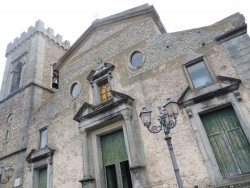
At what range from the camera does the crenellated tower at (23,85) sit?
39.3ft

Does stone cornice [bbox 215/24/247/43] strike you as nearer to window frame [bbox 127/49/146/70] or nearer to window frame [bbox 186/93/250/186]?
window frame [bbox 186/93/250/186]

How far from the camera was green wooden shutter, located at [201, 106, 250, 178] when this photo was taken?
239 inches

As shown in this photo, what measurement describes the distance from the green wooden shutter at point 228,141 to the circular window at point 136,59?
12.4 feet

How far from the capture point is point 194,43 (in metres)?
8.22

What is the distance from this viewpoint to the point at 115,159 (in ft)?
28.2

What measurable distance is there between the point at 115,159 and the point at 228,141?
4.28 metres

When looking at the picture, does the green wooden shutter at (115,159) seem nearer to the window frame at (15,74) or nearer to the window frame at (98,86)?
the window frame at (98,86)

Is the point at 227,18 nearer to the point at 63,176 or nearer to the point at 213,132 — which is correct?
the point at 213,132

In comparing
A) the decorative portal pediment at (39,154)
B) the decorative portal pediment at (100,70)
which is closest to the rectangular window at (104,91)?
the decorative portal pediment at (100,70)

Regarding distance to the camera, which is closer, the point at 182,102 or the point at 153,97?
the point at 182,102

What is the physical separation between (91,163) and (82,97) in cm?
342

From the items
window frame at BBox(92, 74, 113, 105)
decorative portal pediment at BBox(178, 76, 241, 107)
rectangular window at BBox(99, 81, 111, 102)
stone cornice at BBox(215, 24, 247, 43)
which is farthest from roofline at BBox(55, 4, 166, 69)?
decorative portal pediment at BBox(178, 76, 241, 107)

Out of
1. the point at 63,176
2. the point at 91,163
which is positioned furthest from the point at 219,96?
the point at 63,176

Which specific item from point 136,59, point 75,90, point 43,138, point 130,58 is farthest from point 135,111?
point 43,138
